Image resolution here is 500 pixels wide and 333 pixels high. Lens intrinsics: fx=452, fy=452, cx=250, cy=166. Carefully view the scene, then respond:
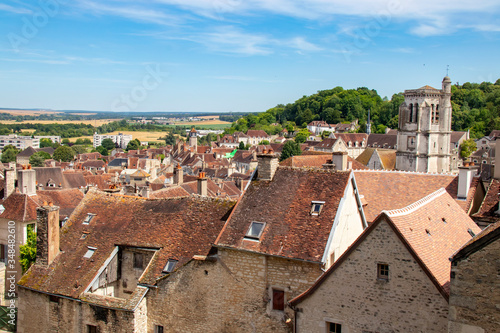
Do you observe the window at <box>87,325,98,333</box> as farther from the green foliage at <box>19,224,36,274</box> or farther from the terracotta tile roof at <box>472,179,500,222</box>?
the terracotta tile roof at <box>472,179,500,222</box>

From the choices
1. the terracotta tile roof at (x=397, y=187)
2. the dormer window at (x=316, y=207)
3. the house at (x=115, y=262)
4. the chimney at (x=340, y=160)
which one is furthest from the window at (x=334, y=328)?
the chimney at (x=340, y=160)

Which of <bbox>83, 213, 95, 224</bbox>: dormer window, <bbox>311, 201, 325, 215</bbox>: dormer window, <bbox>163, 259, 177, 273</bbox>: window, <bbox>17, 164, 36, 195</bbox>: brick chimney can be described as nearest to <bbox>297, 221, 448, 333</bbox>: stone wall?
<bbox>311, 201, 325, 215</bbox>: dormer window

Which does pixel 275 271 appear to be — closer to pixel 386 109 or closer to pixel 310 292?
pixel 310 292

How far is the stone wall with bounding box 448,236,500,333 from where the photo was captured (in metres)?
10.8

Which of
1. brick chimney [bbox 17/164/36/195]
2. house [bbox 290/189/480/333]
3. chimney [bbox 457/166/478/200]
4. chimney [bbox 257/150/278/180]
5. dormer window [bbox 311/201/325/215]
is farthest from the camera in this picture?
brick chimney [bbox 17/164/36/195]

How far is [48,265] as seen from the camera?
2119cm

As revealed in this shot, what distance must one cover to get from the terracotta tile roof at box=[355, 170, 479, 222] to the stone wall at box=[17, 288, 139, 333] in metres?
13.8

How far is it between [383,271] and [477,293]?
2.95 m

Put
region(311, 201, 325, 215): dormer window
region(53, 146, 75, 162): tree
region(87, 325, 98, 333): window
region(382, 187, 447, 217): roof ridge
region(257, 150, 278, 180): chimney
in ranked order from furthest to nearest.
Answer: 1. region(53, 146, 75, 162): tree
2. region(87, 325, 98, 333): window
3. region(257, 150, 278, 180): chimney
4. region(311, 201, 325, 215): dormer window
5. region(382, 187, 447, 217): roof ridge

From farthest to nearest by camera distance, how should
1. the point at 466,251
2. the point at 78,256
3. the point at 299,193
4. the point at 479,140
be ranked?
1. the point at 479,140
2. the point at 78,256
3. the point at 299,193
4. the point at 466,251

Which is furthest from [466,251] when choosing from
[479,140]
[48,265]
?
[479,140]

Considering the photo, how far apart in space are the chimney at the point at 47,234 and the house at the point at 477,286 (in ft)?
56.8

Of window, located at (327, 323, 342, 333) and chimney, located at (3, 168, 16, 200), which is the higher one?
chimney, located at (3, 168, 16, 200)

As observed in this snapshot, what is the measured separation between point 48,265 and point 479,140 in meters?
127
